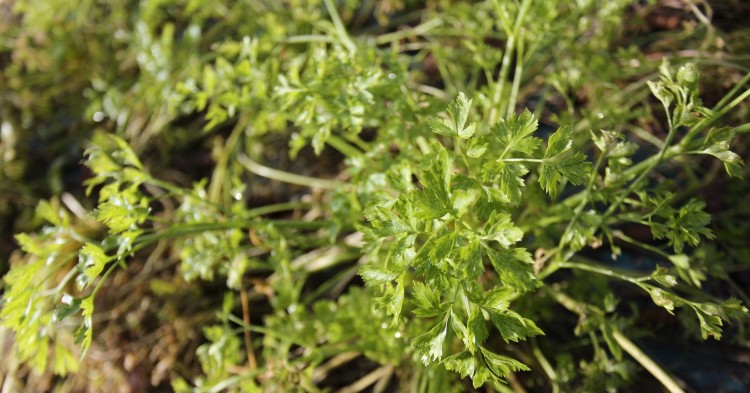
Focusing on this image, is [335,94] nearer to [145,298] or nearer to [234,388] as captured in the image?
[234,388]

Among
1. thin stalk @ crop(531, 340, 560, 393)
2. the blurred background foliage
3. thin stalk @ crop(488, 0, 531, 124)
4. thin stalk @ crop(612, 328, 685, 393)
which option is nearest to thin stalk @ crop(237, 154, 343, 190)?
the blurred background foliage

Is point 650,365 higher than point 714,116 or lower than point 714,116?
lower

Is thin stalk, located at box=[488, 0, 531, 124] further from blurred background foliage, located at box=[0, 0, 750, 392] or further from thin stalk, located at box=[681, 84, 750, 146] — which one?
thin stalk, located at box=[681, 84, 750, 146]

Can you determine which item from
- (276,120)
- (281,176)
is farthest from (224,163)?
(276,120)

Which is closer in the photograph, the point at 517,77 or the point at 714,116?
the point at 714,116

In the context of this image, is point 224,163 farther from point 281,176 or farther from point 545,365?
point 545,365

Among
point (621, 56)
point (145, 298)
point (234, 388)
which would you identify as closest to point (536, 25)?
point (621, 56)
